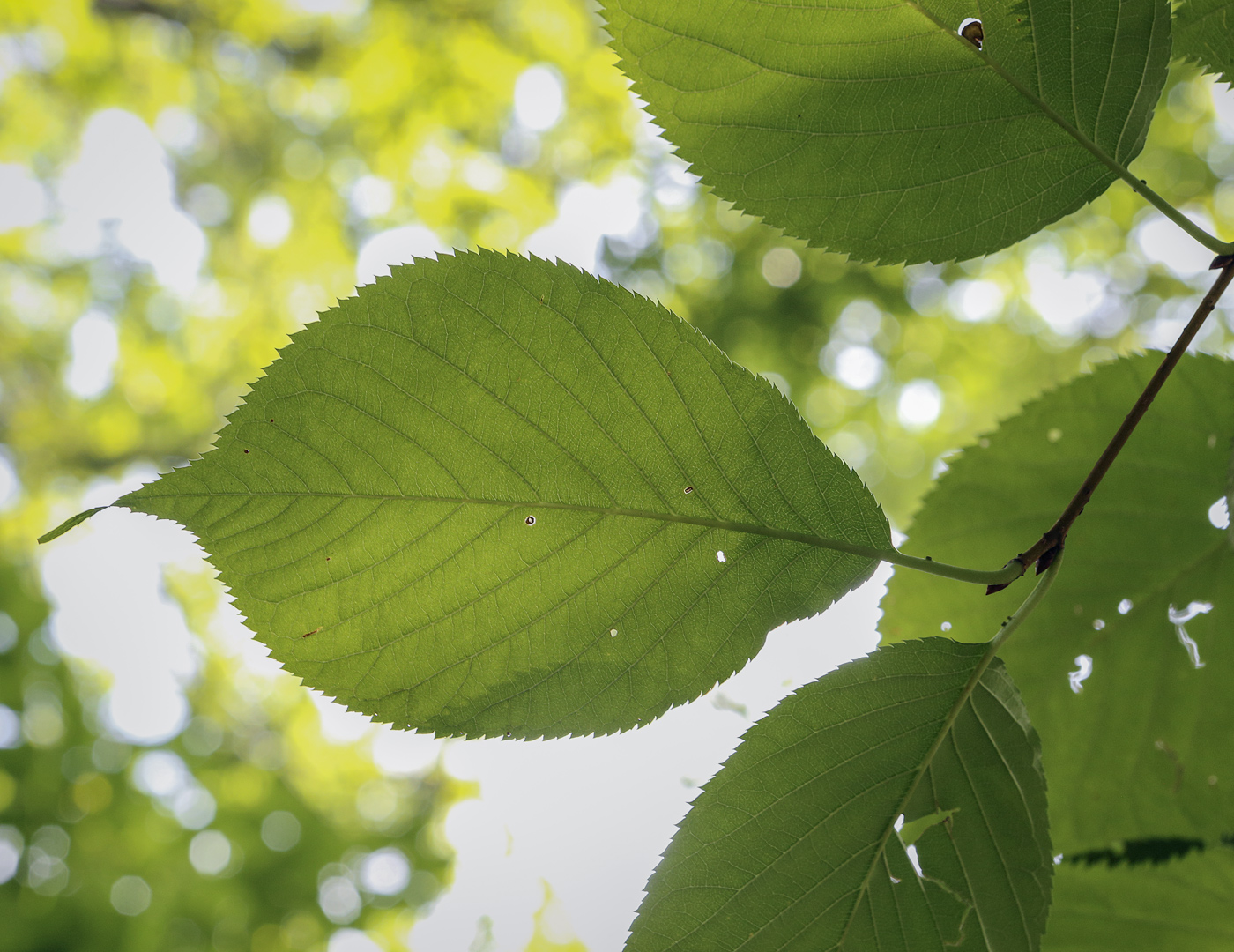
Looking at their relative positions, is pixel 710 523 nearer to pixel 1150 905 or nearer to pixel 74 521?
pixel 74 521

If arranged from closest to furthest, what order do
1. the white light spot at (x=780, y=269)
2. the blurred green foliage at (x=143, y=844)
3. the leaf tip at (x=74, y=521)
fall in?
the leaf tip at (x=74, y=521) → the blurred green foliage at (x=143, y=844) → the white light spot at (x=780, y=269)

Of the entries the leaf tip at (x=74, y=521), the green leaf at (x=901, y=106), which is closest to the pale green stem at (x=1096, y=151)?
the green leaf at (x=901, y=106)

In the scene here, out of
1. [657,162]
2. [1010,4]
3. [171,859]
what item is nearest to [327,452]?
[1010,4]

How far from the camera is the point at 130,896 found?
127 inches

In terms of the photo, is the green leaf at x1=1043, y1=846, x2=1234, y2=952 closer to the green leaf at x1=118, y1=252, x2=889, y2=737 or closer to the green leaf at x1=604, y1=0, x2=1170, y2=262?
the green leaf at x1=118, y1=252, x2=889, y2=737

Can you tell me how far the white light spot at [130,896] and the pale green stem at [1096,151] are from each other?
3979 mm

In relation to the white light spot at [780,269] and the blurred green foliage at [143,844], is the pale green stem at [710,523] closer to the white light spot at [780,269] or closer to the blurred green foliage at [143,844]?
the blurred green foliage at [143,844]

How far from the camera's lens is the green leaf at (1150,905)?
2.94 feet

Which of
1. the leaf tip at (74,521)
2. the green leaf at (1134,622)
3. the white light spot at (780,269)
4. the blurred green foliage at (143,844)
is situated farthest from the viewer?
the white light spot at (780,269)

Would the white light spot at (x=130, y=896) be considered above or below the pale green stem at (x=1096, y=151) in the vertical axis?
below

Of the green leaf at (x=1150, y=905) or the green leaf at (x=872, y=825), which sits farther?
the green leaf at (x=1150, y=905)

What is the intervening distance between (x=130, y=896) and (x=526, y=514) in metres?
3.67

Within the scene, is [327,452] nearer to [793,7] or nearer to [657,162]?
[793,7]

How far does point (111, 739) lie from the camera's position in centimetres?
390
